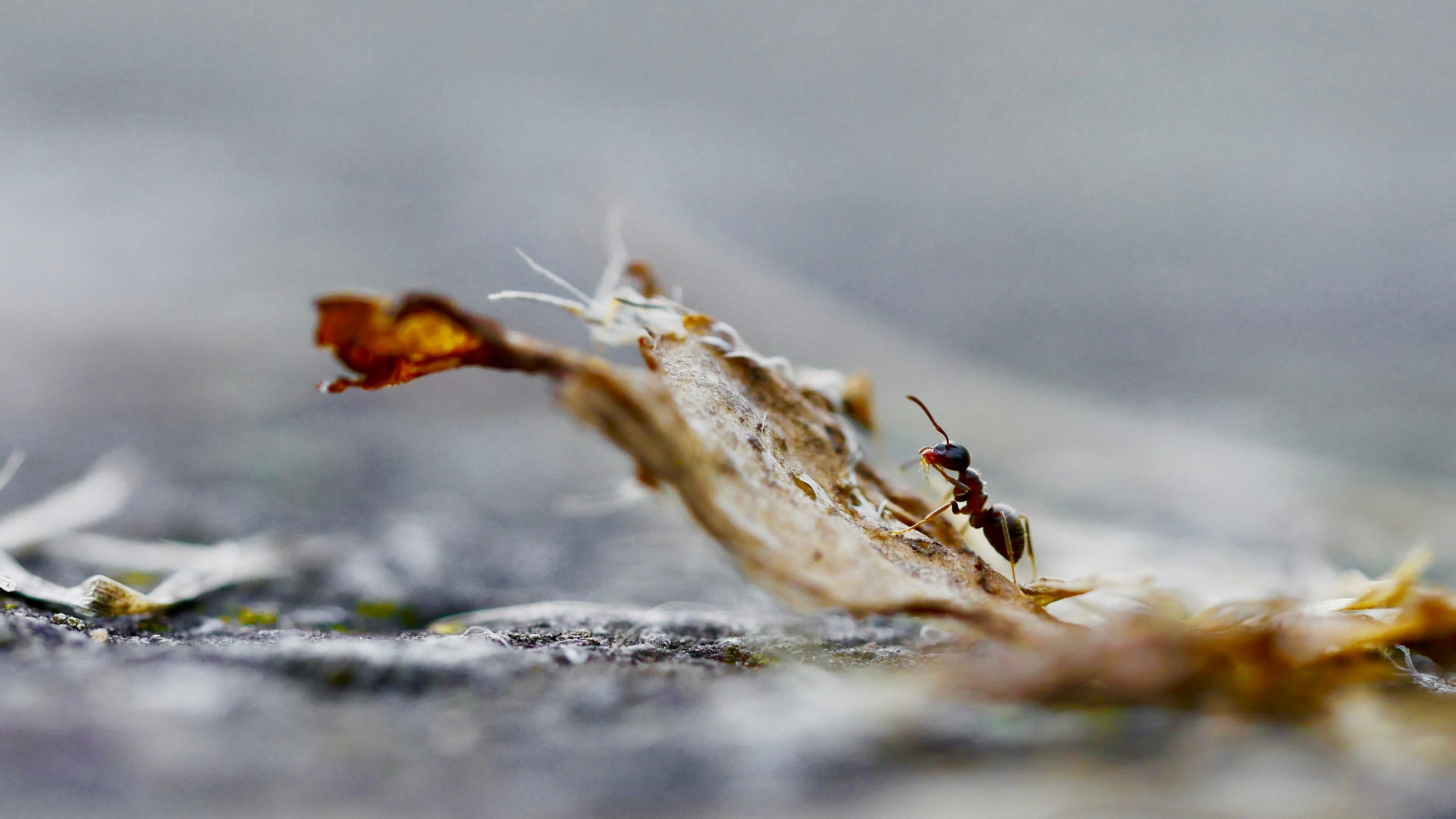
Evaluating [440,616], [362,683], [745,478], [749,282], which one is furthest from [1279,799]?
[749,282]

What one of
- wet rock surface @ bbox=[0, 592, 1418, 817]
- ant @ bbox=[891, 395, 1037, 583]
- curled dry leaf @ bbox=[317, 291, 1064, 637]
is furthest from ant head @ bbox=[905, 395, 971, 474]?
wet rock surface @ bbox=[0, 592, 1418, 817]

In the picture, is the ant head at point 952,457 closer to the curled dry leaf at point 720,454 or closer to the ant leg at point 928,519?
the ant leg at point 928,519

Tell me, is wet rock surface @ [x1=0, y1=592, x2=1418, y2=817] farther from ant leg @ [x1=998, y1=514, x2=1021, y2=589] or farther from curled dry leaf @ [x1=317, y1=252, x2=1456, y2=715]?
ant leg @ [x1=998, y1=514, x2=1021, y2=589]

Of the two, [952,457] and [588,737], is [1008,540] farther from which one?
[588,737]

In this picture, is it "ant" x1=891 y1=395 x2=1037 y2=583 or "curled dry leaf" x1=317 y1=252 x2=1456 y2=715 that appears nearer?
"curled dry leaf" x1=317 y1=252 x2=1456 y2=715

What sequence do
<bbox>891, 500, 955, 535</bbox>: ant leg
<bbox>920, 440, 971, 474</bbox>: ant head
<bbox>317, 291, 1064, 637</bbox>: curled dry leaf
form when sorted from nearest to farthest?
1. <bbox>317, 291, 1064, 637</bbox>: curled dry leaf
2. <bbox>891, 500, 955, 535</bbox>: ant leg
3. <bbox>920, 440, 971, 474</bbox>: ant head

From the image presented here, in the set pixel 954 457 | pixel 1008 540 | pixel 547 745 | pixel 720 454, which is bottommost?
pixel 547 745

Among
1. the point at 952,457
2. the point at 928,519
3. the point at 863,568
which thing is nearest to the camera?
the point at 863,568

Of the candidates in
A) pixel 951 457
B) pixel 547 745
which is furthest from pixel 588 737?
pixel 951 457

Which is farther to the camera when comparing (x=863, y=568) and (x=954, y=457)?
(x=954, y=457)
